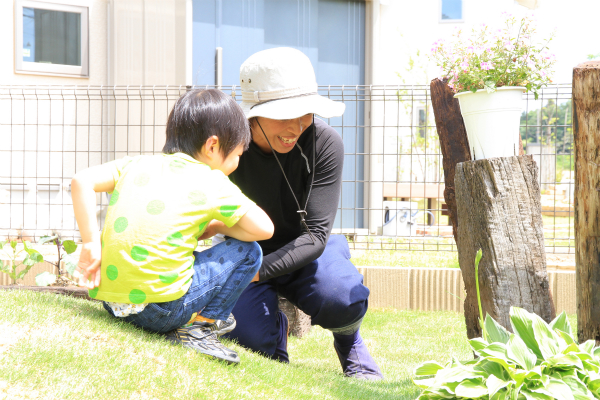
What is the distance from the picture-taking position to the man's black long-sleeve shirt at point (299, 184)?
8.43 feet

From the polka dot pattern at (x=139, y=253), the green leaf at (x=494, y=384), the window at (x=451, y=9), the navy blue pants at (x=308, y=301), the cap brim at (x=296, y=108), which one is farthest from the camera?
the window at (x=451, y=9)

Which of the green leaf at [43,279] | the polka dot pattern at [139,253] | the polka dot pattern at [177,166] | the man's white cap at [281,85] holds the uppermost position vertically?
the man's white cap at [281,85]

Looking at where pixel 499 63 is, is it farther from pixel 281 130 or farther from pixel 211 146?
pixel 211 146

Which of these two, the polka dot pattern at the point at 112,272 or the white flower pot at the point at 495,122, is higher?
the white flower pot at the point at 495,122

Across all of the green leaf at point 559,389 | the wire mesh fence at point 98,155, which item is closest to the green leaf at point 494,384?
the green leaf at point 559,389

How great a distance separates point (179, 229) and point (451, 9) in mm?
13405

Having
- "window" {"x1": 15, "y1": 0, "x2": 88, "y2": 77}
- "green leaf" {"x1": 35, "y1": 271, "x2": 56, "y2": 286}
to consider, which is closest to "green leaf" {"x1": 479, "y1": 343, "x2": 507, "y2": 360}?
"green leaf" {"x1": 35, "y1": 271, "x2": 56, "y2": 286}

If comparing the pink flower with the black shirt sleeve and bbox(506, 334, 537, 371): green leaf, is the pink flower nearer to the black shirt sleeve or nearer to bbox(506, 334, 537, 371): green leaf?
the black shirt sleeve

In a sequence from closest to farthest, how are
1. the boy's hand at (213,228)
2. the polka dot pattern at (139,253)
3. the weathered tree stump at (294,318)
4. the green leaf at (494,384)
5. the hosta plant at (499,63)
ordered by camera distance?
1. the green leaf at (494,384)
2. the polka dot pattern at (139,253)
3. the boy's hand at (213,228)
4. the hosta plant at (499,63)
5. the weathered tree stump at (294,318)

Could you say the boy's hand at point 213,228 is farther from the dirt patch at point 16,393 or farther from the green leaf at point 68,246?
the green leaf at point 68,246

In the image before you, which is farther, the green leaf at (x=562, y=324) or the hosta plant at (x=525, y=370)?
the green leaf at (x=562, y=324)

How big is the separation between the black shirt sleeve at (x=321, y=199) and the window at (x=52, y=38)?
4.81 m

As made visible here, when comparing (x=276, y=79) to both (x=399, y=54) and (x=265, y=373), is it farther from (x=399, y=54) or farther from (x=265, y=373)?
(x=399, y=54)

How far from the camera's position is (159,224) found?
6.02ft
